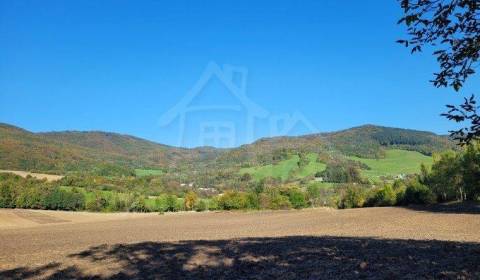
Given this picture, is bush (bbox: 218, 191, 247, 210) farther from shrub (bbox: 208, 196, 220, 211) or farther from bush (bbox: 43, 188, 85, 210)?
bush (bbox: 43, 188, 85, 210)

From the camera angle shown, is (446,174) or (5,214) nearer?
(446,174)

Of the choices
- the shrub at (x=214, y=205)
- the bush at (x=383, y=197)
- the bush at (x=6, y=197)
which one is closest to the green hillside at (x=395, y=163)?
the bush at (x=383, y=197)

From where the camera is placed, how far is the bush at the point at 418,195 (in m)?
77.9

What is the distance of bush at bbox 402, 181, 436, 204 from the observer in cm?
7788

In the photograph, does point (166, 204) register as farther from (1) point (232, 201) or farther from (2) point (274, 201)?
(2) point (274, 201)

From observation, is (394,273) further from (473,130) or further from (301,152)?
(301,152)

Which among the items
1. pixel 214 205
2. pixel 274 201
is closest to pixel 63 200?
pixel 214 205

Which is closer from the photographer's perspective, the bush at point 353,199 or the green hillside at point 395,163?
the bush at point 353,199

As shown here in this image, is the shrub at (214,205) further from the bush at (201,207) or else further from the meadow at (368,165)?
the meadow at (368,165)

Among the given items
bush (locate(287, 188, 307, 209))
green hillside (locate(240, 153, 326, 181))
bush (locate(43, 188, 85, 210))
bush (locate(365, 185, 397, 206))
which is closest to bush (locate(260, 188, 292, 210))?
bush (locate(287, 188, 307, 209))

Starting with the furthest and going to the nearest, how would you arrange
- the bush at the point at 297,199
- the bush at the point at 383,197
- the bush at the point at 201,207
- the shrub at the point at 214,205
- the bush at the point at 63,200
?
1. the bush at the point at 201,207
2. the shrub at the point at 214,205
3. the bush at the point at 297,199
4. the bush at the point at 63,200
5. the bush at the point at 383,197

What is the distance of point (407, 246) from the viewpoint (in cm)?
1515

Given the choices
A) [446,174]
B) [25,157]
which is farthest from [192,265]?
[25,157]

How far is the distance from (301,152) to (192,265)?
186 m
